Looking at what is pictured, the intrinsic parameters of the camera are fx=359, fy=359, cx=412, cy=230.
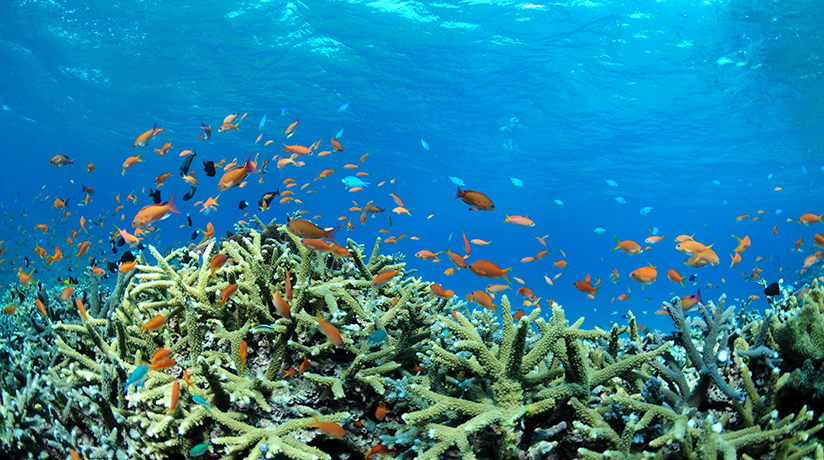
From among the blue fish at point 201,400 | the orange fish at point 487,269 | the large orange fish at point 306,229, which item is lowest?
the blue fish at point 201,400

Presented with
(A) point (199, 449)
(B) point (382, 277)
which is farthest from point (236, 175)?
(A) point (199, 449)

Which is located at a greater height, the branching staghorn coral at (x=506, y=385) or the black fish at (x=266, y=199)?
the branching staghorn coral at (x=506, y=385)

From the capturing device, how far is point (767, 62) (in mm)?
17938

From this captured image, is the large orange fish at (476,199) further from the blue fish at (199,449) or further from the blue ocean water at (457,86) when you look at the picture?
the blue ocean water at (457,86)

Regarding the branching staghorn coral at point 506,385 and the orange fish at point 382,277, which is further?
the orange fish at point 382,277

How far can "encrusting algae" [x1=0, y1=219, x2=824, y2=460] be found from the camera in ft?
6.67

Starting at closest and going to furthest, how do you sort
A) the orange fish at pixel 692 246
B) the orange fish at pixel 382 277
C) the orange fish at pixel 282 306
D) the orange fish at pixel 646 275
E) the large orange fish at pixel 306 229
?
the orange fish at pixel 282 306
the large orange fish at pixel 306 229
the orange fish at pixel 382 277
the orange fish at pixel 646 275
the orange fish at pixel 692 246

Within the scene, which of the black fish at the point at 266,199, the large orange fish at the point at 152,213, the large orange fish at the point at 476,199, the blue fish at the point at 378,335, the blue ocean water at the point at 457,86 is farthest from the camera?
the blue ocean water at the point at 457,86

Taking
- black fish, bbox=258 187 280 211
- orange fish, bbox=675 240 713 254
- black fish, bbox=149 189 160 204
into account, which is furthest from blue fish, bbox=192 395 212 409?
orange fish, bbox=675 240 713 254

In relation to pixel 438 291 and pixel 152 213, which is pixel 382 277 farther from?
pixel 152 213

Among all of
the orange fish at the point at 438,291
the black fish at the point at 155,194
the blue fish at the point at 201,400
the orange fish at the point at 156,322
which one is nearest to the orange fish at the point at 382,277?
the orange fish at the point at 438,291

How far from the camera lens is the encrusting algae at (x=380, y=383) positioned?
6.67ft

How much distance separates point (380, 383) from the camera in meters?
2.51

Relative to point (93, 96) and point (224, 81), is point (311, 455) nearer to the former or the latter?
point (224, 81)
